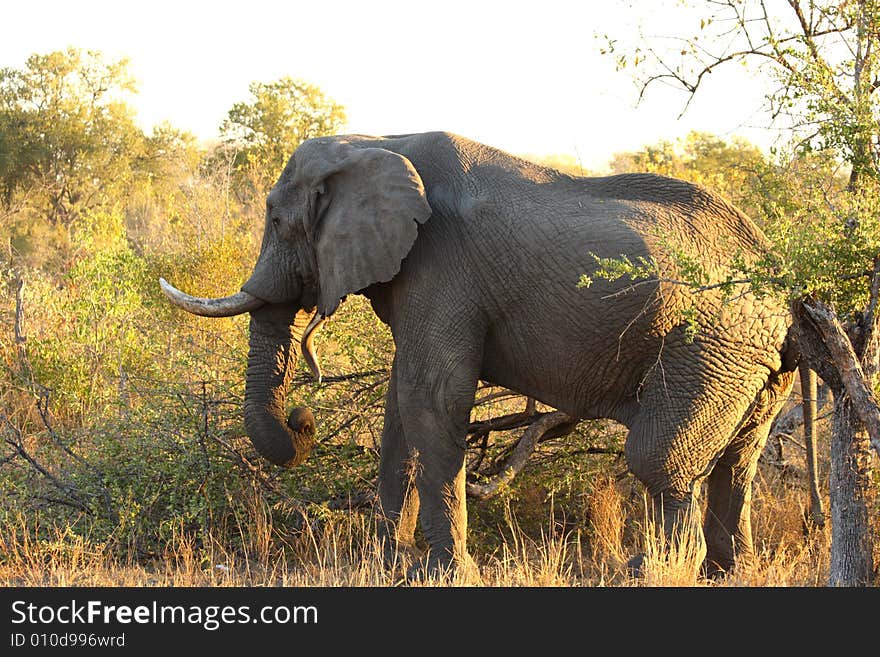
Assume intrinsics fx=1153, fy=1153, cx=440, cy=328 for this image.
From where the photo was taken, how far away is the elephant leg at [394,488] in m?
6.79

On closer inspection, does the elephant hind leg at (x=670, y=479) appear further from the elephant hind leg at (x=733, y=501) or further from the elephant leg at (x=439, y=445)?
the elephant leg at (x=439, y=445)

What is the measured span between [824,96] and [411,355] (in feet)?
7.97

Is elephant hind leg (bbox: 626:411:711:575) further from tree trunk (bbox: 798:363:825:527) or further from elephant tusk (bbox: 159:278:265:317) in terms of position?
elephant tusk (bbox: 159:278:265:317)

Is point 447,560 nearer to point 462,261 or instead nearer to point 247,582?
point 247,582

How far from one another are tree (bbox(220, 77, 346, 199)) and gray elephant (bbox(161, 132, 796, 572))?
18777 millimetres

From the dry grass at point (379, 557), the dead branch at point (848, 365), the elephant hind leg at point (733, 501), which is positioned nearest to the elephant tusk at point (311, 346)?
the dry grass at point (379, 557)

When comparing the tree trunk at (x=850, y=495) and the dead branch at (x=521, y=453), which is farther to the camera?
the dead branch at (x=521, y=453)

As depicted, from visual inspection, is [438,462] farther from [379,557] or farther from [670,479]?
[670,479]

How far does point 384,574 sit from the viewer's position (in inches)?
247

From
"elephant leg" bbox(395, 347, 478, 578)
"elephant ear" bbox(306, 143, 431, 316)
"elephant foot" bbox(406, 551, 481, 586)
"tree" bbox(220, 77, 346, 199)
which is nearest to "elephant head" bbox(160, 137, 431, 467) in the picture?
"elephant ear" bbox(306, 143, 431, 316)

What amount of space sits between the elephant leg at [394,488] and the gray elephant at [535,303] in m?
0.18

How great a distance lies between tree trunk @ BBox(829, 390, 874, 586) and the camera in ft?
18.5

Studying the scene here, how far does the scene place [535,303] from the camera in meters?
6.03

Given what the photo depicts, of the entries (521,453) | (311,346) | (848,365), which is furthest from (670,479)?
(311,346)
